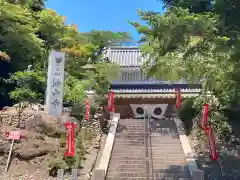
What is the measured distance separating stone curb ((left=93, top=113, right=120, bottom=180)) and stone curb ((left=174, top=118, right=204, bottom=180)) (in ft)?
10.7

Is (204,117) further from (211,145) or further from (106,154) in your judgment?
(106,154)

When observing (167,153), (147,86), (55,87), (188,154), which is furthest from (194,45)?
(147,86)

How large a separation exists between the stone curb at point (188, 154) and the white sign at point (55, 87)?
6.00 metres

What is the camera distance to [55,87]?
19.0 meters

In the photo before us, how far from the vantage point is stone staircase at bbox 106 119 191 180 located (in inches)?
608

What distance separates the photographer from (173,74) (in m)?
12.5

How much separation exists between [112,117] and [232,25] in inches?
411

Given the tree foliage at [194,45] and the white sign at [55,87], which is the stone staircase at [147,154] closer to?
the white sign at [55,87]

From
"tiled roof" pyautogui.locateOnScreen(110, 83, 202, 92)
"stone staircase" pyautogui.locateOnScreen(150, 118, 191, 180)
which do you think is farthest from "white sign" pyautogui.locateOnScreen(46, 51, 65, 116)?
"tiled roof" pyautogui.locateOnScreen(110, 83, 202, 92)

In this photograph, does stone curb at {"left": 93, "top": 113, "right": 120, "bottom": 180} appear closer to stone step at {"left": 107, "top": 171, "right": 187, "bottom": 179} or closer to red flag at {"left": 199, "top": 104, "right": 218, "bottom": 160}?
stone step at {"left": 107, "top": 171, "right": 187, "bottom": 179}

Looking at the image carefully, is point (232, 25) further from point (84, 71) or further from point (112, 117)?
point (84, 71)

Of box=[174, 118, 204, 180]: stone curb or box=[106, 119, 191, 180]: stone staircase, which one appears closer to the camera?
box=[174, 118, 204, 180]: stone curb

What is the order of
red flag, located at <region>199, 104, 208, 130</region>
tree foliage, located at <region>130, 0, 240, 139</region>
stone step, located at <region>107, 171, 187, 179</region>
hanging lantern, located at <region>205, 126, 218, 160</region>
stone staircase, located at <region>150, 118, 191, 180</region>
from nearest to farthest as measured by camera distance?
tree foliage, located at <region>130, 0, 240, 139</region> → stone step, located at <region>107, 171, 187, 179</region> → stone staircase, located at <region>150, 118, 191, 180</region> → hanging lantern, located at <region>205, 126, 218, 160</region> → red flag, located at <region>199, 104, 208, 130</region>

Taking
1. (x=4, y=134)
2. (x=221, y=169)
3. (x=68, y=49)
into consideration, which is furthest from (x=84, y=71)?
(x=221, y=169)
